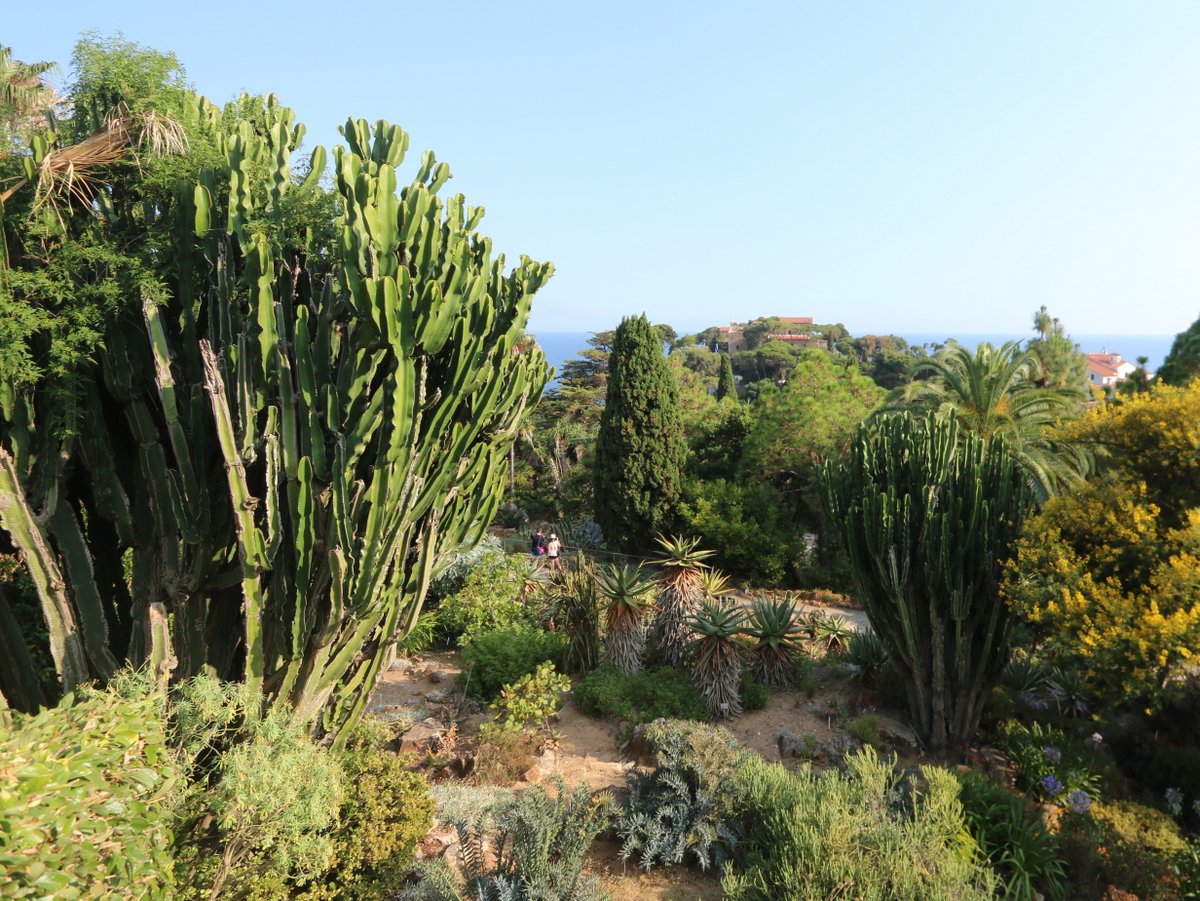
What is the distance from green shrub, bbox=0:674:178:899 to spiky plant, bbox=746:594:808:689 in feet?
21.4

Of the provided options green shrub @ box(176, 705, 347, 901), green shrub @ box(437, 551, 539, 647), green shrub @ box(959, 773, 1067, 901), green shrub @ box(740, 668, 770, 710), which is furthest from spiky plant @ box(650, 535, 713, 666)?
green shrub @ box(176, 705, 347, 901)

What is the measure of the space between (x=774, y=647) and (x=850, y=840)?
13.7 feet

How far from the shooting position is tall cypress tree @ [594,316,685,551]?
44.3 feet

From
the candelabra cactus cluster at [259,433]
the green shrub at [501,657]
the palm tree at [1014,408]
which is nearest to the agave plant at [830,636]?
the green shrub at [501,657]

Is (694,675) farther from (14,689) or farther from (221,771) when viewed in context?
(14,689)

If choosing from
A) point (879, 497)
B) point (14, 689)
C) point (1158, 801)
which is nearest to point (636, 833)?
point (879, 497)

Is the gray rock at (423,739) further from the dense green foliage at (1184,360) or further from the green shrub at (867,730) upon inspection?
the dense green foliage at (1184,360)

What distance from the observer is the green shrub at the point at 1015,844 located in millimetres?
4777

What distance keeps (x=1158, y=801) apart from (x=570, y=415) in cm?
1903

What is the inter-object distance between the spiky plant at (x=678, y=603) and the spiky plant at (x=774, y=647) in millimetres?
803

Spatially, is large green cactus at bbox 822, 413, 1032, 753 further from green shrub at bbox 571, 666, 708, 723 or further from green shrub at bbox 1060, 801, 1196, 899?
green shrub at bbox 571, 666, 708, 723

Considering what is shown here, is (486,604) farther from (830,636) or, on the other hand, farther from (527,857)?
(527,857)

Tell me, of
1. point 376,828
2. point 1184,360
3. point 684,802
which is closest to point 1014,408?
point 1184,360

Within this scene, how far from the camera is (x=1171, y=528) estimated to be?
5.45 meters
